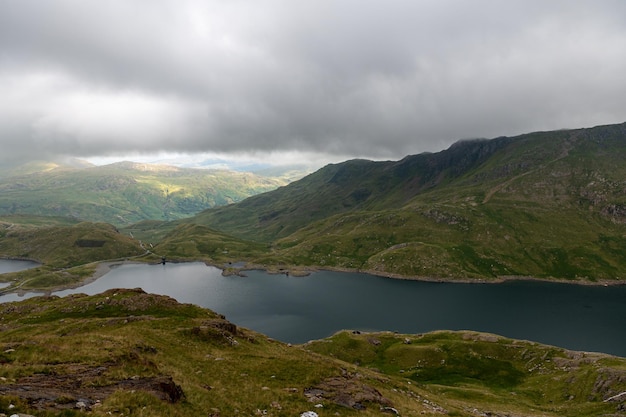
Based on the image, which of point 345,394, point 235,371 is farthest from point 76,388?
point 345,394

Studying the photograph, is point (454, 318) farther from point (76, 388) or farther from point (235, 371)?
point (76, 388)

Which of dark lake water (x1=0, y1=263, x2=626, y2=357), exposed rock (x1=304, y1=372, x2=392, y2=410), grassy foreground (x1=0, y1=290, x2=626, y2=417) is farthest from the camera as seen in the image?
dark lake water (x1=0, y1=263, x2=626, y2=357)

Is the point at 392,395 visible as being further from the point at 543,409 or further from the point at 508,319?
the point at 508,319

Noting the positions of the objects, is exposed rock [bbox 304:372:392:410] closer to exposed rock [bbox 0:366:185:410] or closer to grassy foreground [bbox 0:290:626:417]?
grassy foreground [bbox 0:290:626:417]

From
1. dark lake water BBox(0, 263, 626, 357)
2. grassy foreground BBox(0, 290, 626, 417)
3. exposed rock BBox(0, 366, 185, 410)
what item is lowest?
dark lake water BBox(0, 263, 626, 357)

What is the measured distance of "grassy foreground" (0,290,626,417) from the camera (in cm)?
2389

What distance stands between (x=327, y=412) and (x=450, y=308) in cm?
17937

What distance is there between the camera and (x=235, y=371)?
3884 centimetres

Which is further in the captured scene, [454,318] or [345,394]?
[454,318]

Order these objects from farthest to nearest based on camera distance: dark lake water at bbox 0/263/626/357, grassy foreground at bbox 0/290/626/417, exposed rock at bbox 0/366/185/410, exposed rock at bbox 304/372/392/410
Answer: dark lake water at bbox 0/263/626/357, exposed rock at bbox 304/372/392/410, grassy foreground at bbox 0/290/626/417, exposed rock at bbox 0/366/185/410

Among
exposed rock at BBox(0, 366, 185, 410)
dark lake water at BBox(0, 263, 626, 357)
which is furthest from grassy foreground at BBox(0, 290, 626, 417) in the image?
dark lake water at BBox(0, 263, 626, 357)

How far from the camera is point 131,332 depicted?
4838cm

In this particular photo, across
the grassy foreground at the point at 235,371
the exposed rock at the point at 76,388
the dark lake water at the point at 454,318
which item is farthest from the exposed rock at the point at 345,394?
the dark lake water at the point at 454,318

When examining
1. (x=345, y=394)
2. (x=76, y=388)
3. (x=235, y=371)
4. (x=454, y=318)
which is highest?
(x=76, y=388)
